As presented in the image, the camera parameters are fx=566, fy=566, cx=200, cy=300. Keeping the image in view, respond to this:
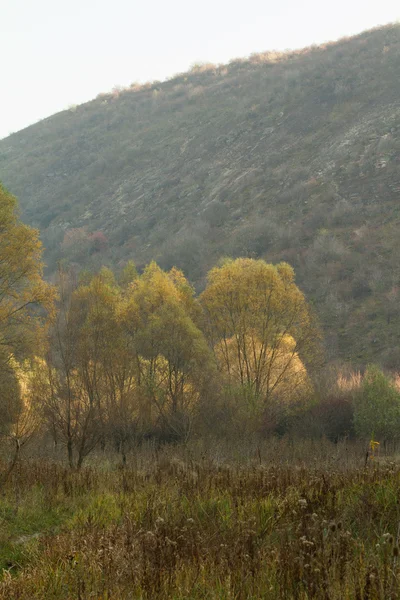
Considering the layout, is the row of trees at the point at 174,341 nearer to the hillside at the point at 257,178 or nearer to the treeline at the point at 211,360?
the treeline at the point at 211,360

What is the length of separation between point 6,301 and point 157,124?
87.6 meters

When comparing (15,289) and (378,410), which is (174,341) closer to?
(15,289)

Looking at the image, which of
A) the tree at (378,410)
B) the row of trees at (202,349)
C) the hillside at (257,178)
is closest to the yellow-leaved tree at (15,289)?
the row of trees at (202,349)

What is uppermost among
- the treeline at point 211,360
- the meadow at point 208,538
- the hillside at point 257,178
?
the hillside at point 257,178

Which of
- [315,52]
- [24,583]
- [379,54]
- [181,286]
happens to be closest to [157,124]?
[315,52]

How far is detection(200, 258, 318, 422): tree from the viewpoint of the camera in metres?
28.8

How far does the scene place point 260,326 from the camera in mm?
28891

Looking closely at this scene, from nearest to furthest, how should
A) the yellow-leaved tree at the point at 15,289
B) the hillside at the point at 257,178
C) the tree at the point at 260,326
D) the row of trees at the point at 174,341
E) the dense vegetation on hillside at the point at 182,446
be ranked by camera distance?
the dense vegetation on hillside at the point at 182,446 → the yellow-leaved tree at the point at 15,289 → the row of trees at the point at 174,341 → the tree at the point at 260,326 → the hillside at the point at 257,178

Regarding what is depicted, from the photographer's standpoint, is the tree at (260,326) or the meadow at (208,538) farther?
the tree at (260,326)

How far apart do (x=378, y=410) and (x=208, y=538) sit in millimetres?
23481

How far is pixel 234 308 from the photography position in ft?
95.1

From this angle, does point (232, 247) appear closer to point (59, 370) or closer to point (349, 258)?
point (349, 258)

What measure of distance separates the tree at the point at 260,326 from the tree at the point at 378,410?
3006mm

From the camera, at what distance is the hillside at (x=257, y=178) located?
47562mm
